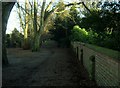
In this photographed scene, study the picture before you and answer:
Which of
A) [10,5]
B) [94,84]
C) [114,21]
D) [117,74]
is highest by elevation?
[10,5]

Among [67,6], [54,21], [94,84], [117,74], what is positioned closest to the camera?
[117,74]

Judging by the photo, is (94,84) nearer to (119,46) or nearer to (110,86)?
(119,46)

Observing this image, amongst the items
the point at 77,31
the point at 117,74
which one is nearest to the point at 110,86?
the point at 117,74

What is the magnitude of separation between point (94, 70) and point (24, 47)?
113ft

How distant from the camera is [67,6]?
38.0m

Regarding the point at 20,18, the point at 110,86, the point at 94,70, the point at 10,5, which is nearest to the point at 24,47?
the point at 20,18

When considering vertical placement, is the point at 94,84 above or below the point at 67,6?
below

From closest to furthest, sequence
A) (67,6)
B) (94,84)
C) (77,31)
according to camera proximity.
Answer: (94,84)
(77,31)
(67,6)

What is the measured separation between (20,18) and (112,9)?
1495 inches

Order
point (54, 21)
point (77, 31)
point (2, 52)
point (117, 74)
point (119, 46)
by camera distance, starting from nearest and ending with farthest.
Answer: point (117, 74) → point (119, 46) → point (2, 52) → point (77, 31) → point (54, 21)

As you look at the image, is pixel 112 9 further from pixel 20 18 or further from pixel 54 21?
pixel 54 21

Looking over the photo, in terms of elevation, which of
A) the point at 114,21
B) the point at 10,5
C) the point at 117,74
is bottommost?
the point at 117,74

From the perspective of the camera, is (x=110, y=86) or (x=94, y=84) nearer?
(x=110, y=86)

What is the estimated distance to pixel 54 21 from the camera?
5244 centimetres
